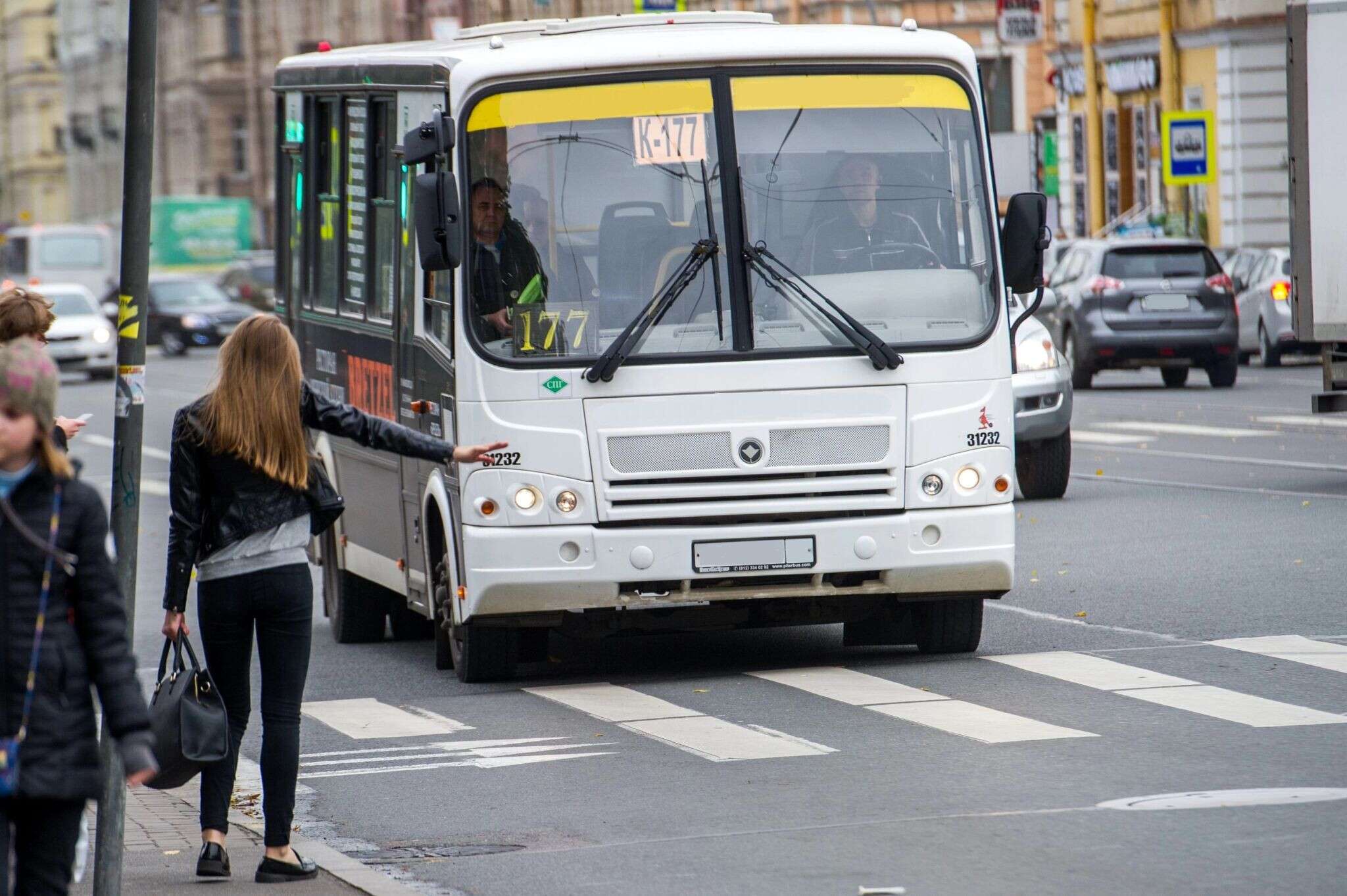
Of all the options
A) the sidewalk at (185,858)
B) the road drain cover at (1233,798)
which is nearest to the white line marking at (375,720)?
the sidewalk at (185,858)

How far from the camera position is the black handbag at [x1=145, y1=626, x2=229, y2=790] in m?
7.43

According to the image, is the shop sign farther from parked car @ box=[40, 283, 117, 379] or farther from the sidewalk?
the sidewalk

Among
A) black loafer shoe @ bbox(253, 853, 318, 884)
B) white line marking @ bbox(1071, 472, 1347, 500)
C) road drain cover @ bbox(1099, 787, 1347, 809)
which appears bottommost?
white line marking @ bbox(1071, 472, 1347, 500)

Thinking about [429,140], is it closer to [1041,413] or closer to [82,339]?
[1041,413]

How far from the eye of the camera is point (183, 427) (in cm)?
794

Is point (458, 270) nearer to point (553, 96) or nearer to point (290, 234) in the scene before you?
point (553, 96)

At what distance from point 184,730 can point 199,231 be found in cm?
7599

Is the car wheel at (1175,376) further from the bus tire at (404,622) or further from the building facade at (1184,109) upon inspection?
the bus tire at (404,622)

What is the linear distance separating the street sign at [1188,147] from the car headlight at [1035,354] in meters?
23.3

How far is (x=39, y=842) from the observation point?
5355 mm

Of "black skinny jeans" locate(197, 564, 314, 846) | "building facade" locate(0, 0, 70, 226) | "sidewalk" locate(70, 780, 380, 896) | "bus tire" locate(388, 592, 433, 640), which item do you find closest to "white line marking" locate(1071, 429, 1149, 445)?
"bus tire" locate(388, 592, 433, 640)

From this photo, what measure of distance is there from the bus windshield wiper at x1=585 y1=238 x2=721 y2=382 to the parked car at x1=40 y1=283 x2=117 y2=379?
37.4 m

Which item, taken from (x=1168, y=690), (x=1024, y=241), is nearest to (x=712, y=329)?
(x=1024, y=241)

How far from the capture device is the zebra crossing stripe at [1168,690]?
987cm
